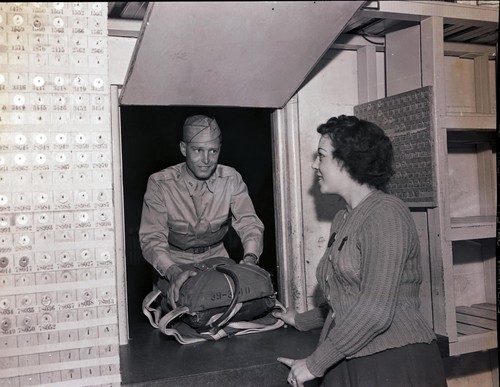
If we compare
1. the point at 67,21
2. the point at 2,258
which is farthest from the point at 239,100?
the point at 2,258

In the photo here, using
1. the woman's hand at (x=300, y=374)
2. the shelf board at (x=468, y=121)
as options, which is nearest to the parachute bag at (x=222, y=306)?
the woman's hand at (x=300, y=374)

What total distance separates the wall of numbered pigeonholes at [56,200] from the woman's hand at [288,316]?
0.80 m

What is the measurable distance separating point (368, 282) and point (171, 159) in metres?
1.23

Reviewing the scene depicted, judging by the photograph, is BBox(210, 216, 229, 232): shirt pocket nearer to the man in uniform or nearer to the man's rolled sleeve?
the man in uniform

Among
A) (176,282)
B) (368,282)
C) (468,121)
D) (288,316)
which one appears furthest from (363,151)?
(176,282)

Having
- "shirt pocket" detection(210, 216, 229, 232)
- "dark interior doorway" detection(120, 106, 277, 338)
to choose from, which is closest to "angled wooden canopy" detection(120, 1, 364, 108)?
"dark interior doorway" detection(120, 106, 277, 338)

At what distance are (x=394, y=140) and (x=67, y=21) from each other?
3.88 feet

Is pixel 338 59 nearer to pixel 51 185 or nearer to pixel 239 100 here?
pixel 239 100

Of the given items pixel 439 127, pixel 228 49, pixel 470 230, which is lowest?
pixel 470 230

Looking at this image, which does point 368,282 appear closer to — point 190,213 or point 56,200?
point 56,200

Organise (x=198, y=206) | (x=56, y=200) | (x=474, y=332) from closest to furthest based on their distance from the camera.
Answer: (x=56, y=200) < (x=474, y=332) < (x=198, y=206)

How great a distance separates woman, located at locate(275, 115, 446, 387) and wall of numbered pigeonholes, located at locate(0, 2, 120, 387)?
1.84 feet

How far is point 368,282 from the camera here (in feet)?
4.54

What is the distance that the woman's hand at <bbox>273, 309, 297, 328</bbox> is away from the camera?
2021 mm
